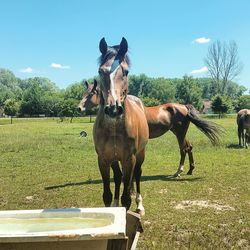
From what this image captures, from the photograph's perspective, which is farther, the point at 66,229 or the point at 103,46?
the point at 103,46

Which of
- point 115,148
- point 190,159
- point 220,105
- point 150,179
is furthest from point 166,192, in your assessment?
point 220,105

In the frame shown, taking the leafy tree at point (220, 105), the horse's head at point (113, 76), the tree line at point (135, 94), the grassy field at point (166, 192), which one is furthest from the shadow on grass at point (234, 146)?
the leafy tree at point (220, 105)

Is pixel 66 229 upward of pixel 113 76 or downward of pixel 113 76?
downward

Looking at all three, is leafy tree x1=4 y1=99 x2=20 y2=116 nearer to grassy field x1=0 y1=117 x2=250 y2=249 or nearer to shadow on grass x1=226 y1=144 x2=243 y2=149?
grassy field x1=0 y1=117 x2=250 y2=249

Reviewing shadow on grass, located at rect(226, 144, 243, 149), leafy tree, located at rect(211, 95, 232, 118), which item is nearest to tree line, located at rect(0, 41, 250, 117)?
leafy tree, located at rect(211, 95, 232, 118)

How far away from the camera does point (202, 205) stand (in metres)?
6.48

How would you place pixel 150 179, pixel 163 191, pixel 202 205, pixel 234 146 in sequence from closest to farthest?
1. pixel 202 205
2. pixel 163 191
3. pixel 150 179
4. pixel 234 146

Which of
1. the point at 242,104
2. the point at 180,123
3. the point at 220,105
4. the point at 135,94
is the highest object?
the point at 135,94

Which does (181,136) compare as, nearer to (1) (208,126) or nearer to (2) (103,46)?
(1) (208,126)

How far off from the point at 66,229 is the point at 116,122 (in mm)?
1750

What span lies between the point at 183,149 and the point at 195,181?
3.94ft

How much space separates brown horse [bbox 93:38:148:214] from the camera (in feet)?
12.8

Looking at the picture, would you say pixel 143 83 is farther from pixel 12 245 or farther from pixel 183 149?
pixel 12 245

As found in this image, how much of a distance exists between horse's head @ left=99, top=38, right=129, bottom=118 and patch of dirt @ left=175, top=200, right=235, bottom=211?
3.01m
